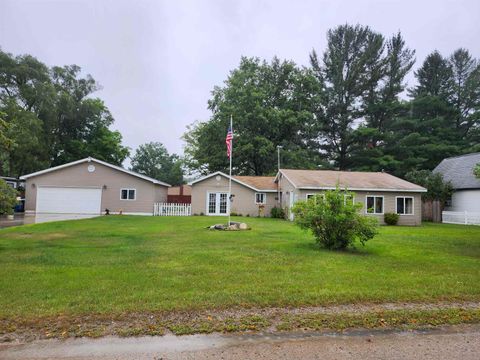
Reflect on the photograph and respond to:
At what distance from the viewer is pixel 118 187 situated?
1029 inches

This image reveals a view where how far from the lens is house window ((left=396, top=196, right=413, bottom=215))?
22.4m

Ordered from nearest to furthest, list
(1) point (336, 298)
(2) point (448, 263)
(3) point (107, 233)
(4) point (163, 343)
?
(4) point (163, 343)
(1) point (336, 298)
(2) point (448, 263)
(3) point (107, 233)

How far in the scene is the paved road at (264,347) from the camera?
11.3 ft

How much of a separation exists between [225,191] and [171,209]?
4.52 metres

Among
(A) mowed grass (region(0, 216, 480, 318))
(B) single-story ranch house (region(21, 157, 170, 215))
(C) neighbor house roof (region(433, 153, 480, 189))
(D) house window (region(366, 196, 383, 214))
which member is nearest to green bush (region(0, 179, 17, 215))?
(A) mowed grass (region(0, 216, 480, 318))

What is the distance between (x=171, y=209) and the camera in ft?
86.8

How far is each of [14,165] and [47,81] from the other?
9.75 meters

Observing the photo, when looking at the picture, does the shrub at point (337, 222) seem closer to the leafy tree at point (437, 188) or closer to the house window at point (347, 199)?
the house window at point (347, 199)

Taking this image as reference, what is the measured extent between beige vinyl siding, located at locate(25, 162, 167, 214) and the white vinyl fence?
1.56ft

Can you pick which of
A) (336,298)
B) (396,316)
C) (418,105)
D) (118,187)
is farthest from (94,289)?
(418,105)

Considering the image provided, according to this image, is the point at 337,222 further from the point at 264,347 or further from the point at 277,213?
the point at 277,213

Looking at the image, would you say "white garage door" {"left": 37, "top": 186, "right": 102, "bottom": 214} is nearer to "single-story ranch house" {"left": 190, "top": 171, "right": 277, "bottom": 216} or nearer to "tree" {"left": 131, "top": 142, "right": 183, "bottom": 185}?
"single-story ranch house" {"left": 190, "top": 171, "right": 277, "bottom": 216}

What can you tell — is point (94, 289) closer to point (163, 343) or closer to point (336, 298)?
point (163, 343)

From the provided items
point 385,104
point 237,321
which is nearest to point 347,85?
point 385,104
